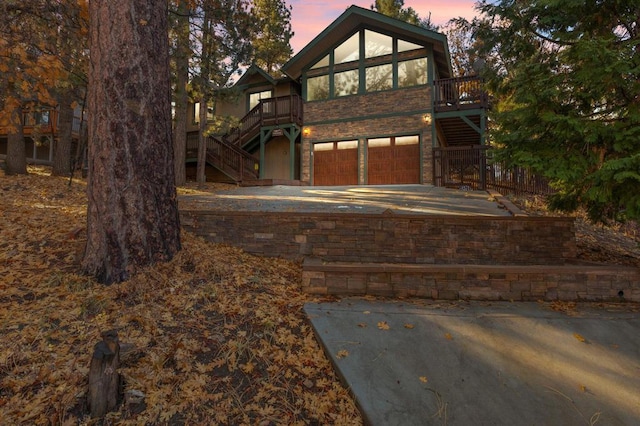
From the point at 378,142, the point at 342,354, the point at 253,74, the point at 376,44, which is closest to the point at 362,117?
the point at 378,142

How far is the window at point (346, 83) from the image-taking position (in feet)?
48.3

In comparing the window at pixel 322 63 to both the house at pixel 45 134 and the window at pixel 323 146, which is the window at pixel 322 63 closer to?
the window at pixel 323 146

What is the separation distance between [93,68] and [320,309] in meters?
3.61

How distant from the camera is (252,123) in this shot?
55.1 ft

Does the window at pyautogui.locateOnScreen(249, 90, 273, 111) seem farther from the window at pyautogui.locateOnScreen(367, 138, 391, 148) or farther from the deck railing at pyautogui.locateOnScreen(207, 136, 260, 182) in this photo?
the window at pyautogui.locateOnScreen(367, 138, 391, 148)

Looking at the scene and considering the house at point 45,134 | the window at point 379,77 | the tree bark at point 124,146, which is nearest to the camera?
the tree bark at point 124,146

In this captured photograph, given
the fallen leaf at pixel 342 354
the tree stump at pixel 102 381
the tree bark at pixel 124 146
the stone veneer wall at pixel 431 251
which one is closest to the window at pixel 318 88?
the stone veneer wall at pixel 431 251

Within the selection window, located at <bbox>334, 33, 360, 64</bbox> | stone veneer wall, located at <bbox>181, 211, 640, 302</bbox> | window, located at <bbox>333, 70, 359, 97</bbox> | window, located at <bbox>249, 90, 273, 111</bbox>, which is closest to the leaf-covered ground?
stone veneer wall, located at <bbox>181, 211, 640, 302</bbox>

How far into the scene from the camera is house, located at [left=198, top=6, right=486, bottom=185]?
43.1ft

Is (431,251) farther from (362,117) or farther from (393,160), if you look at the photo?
(362,117)

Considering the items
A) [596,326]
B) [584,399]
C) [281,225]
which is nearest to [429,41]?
[281,225]

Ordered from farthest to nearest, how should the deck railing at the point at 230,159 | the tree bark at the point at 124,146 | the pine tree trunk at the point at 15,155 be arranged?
1. the deck railing at the point at 230,159
2. the pine tree trunk at the point at 15,155
3. the tree bark at the point at 124,146

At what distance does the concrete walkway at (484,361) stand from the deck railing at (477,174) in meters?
7.12

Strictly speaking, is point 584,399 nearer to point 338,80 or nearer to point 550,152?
point 550,152
